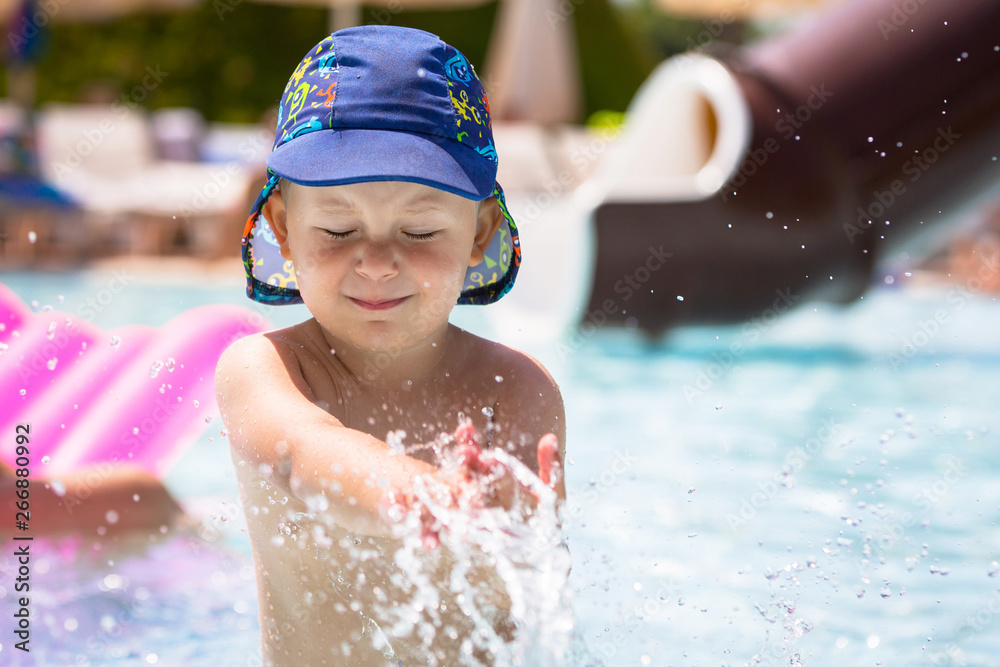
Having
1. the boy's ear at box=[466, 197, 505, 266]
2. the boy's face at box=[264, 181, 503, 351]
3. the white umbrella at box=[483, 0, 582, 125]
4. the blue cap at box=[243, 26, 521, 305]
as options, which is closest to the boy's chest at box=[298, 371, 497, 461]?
the boy's face at box=[264, 181, 503, 351]

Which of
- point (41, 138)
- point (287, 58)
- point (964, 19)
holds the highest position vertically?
point (964, 19)

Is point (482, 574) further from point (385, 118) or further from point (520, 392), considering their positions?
point (385, 118)

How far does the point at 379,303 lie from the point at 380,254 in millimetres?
107

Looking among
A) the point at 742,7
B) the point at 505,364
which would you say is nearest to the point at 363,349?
the point at 505,364

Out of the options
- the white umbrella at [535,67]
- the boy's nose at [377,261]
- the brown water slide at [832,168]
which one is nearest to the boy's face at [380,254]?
the boy's nose at [377,261]

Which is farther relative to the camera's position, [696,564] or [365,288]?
[696,564]

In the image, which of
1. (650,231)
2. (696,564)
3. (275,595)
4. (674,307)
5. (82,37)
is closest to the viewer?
(275,595)

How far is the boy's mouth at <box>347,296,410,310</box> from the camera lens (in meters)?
1.79

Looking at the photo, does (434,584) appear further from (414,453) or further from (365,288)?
(365,288)

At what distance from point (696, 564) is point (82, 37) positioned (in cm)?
1626

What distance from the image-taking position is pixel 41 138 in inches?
523

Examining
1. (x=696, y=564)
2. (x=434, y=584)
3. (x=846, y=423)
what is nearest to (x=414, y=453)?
(x=434, y=584)

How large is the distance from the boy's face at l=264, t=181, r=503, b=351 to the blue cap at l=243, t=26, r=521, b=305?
1.8 inches

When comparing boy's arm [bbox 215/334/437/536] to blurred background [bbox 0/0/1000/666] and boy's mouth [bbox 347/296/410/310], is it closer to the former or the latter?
boy's mouth [bbox 347/296/410/310]
